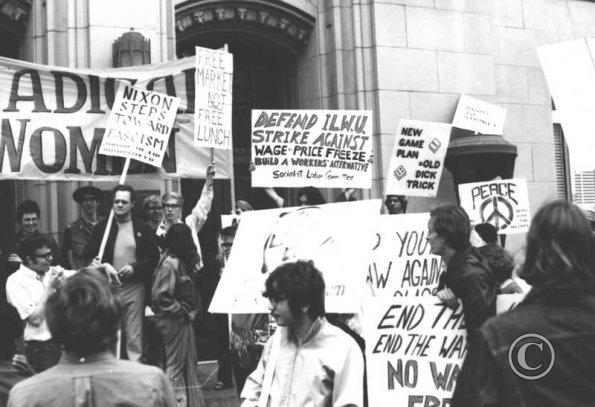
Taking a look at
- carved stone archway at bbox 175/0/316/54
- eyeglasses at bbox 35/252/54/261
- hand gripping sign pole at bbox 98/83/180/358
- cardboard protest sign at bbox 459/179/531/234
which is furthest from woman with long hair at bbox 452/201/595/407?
carved stone archway at bbox 175/0/316/54

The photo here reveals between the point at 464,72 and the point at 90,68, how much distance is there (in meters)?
5.53

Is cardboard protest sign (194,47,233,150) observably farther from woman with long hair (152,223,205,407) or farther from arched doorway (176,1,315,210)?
arched doorway (176,1,315,210)

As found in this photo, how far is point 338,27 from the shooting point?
539 inches

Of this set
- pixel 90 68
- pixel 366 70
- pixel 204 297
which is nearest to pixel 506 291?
pixel 204 297

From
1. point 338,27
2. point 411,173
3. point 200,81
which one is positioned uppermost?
point 338,27

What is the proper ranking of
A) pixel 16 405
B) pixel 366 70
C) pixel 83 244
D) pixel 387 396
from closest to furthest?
pixel 16 405 < pixel 387 396 < pixel 83 244 < pixel 366 70

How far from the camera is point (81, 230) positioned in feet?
32.5

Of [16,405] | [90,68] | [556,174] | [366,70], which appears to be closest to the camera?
[16,405]

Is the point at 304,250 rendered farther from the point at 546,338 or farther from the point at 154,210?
the point at 154,210

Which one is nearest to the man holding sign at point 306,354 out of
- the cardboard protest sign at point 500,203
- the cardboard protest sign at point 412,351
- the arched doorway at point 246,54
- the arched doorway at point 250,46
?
the cardboard protest sign at point 412,351

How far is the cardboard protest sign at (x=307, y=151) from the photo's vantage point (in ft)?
34.8

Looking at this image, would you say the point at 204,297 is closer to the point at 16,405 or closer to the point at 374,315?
the point at 374,315

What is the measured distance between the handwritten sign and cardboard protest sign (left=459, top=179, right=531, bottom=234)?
10.7 feet

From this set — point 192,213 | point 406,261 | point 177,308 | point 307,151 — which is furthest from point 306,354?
point 307,151
